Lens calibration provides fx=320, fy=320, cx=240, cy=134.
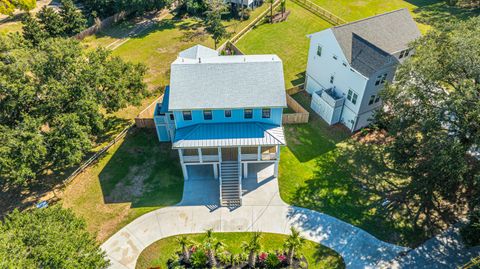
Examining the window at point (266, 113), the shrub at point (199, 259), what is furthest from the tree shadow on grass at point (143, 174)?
the window at point (266, 113)

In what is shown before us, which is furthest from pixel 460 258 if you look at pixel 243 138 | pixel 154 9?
pixel 154 9

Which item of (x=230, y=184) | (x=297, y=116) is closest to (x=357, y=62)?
(x=297, y=116)

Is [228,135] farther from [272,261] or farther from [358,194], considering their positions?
[358,194]

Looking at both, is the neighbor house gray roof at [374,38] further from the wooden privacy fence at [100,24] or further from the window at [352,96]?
the wooden privacy fence at [100,24]

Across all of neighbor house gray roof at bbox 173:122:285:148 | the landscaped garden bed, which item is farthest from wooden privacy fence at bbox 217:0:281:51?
the landscaped garden bed

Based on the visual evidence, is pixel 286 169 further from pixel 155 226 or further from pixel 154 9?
pixel 154 9

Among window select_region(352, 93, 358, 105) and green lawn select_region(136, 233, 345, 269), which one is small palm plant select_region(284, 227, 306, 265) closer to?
green lawn select_region(136, 233, 345, 269)
